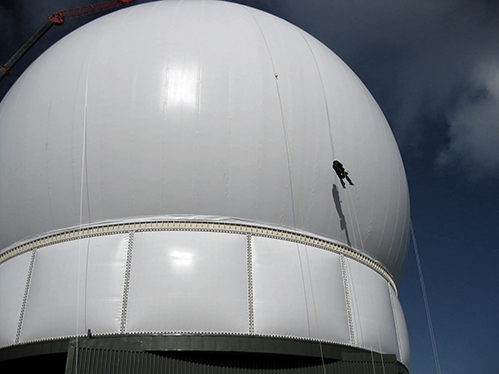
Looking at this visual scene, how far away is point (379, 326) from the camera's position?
9844mm

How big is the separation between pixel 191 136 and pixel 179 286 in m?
2.70

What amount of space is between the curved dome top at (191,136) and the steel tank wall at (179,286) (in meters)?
0.42

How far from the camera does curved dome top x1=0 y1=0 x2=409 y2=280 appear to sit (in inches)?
350

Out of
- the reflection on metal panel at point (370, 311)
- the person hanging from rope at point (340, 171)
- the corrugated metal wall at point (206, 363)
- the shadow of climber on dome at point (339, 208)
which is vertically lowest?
the corrugated metal wall at point (206, 363)

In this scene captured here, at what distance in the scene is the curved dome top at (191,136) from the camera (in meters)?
8.89

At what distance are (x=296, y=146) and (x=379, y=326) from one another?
3.98 meters

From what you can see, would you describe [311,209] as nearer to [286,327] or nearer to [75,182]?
[286,327]

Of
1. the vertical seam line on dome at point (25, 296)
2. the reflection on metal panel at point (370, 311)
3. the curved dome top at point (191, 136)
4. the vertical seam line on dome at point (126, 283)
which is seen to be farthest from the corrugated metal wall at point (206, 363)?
the curved dome top at point (191, 136)

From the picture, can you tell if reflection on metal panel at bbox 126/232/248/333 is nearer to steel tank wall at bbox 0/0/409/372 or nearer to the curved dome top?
steel tank wall at bbox 0/0/409/372

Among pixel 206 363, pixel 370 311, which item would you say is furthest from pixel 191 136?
pixel 370 311

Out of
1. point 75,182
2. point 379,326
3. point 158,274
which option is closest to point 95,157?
point 75,182

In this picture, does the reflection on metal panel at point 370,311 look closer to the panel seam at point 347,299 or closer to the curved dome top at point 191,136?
the panel seam at point 347,299

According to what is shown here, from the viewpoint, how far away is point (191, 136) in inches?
353

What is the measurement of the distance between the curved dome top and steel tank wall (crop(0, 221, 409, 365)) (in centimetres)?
42
